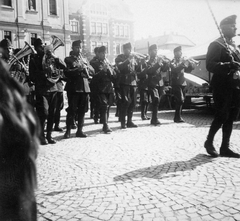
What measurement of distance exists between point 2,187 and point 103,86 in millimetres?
6654

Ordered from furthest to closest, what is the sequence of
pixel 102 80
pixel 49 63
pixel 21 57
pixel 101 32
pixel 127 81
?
pixel 101 32
pixel 127 81
pixel 21 57
pixel 102 80
pixel 49 63

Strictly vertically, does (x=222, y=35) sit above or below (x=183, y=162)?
above

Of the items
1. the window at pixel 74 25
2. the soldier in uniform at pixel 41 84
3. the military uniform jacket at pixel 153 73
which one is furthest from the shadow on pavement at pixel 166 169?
the window at pixel 74 25

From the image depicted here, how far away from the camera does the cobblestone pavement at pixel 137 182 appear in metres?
2.65

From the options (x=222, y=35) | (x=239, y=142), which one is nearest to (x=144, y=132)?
(x=239, y=142)

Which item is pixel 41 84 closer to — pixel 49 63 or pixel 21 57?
pixel 49 63

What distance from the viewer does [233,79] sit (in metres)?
4.44

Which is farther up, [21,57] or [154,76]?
[21,57]

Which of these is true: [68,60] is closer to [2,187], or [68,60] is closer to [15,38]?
[2,187]

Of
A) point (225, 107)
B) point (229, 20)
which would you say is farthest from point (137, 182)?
point (229, 20)

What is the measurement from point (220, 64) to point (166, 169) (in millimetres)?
1907

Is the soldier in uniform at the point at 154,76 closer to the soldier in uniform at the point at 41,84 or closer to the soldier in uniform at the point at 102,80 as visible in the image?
the soldier in uniform at the point at 102,80

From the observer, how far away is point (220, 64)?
4.42 m

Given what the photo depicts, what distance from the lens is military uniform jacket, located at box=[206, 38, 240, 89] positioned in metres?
4.46
